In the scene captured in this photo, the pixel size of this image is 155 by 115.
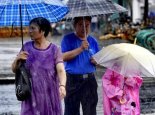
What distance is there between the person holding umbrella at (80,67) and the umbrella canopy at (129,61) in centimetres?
25

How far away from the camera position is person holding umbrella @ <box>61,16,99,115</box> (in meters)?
6.65

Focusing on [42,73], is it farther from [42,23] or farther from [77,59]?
[77,59]

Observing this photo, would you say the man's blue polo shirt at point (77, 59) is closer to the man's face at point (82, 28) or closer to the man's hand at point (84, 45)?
the man's face at point (82, 28)

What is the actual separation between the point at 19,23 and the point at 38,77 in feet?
3.61

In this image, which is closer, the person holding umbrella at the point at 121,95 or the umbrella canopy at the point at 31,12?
the person holding umbrella at the point at 121,95

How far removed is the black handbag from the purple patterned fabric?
0.06 m

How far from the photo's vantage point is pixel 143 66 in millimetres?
6180

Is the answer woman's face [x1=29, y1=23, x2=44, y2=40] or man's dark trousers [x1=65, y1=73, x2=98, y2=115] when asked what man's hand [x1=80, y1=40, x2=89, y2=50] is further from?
woman's face [x1=29, y1=23, x2=44, y2=40]

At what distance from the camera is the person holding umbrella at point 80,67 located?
665 centimetres

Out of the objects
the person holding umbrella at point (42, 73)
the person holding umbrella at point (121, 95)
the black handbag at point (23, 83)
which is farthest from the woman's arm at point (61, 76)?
the person holding umbrella at point (121, 95)

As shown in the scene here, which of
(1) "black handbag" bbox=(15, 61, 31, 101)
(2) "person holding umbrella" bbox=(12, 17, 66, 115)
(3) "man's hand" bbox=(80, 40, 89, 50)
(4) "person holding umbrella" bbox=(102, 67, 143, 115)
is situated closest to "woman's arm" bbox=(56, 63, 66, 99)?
(2) "person holding umbrella" bbox=(12, 17, 66, 115)

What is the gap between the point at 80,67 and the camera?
22.0ft

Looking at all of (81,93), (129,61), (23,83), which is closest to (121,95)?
(129,61)

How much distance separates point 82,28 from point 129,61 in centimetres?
75
